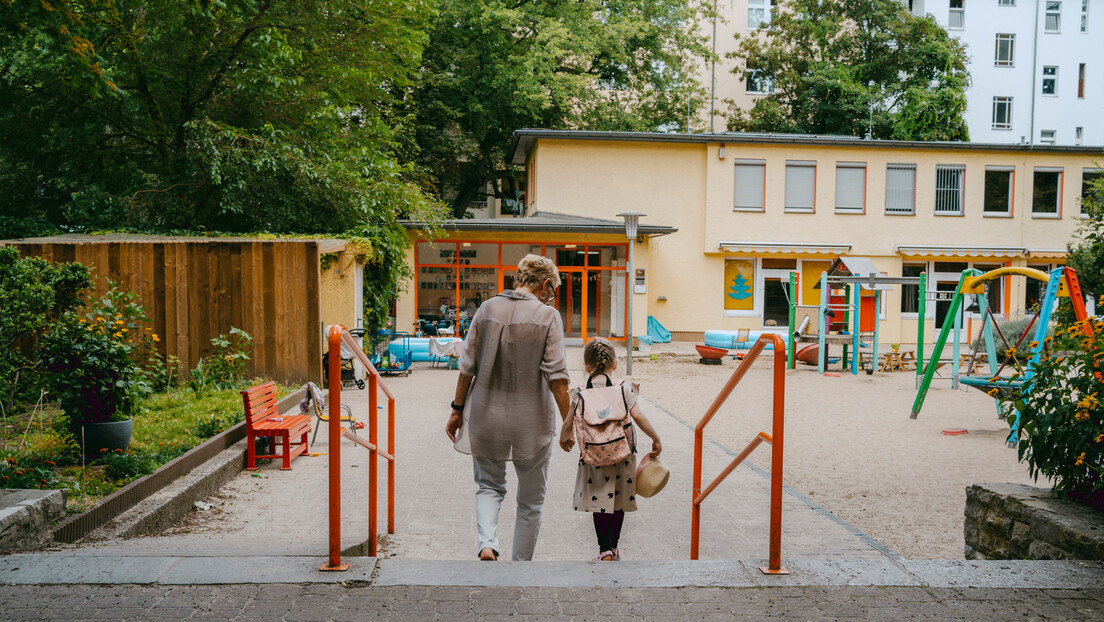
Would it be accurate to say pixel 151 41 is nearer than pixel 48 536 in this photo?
No

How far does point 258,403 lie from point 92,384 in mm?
1628

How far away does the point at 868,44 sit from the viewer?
122ft

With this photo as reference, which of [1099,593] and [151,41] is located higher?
[151,41]

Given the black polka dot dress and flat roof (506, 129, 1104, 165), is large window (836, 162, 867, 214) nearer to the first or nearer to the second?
flat roof (506, 129, 1104, 165)

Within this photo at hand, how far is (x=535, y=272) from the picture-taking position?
4305 millimetres

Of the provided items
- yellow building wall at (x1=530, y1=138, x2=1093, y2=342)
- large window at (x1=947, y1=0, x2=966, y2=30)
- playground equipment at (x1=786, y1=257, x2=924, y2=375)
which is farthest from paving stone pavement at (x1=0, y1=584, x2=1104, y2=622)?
large window at (x1=947, y1=0, x2=966, y2=30)

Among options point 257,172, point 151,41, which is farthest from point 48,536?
point 151,41

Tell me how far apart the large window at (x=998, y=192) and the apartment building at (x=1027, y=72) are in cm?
1539

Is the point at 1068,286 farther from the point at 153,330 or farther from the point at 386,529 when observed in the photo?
the point at 153,330

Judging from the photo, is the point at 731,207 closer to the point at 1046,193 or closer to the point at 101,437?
the point at 1046,193

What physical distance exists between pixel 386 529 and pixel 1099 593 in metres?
4.04

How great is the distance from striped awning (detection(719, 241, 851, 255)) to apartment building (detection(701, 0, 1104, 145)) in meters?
16.0

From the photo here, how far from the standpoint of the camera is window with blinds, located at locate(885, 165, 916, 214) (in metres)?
26.4

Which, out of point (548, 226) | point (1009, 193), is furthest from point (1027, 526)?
point (1009, 193)
